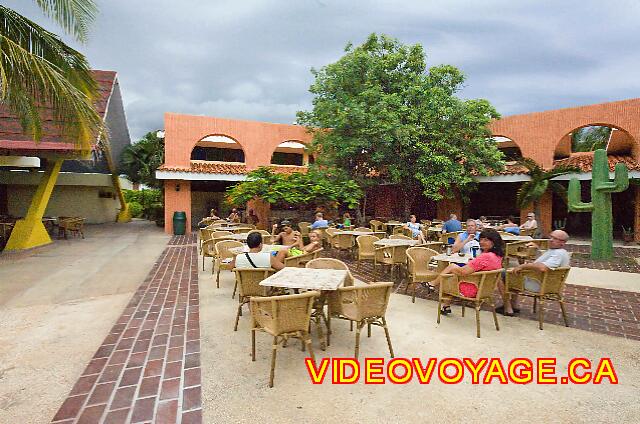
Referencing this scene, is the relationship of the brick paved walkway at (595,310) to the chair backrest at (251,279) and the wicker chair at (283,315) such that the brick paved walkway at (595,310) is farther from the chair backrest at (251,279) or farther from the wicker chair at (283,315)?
the wicker chair at (283,315)

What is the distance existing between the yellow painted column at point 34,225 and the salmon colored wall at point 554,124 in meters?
17.4

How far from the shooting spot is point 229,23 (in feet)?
34.4

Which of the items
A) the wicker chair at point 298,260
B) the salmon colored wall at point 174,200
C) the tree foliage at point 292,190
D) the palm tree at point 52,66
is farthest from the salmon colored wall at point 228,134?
the wicker chair at point 298,260

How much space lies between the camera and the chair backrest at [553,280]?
4215mm

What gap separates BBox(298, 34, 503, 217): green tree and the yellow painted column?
9469 mm

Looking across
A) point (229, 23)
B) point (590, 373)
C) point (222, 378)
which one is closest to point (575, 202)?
point (590, 373)

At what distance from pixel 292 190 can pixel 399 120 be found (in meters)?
4.85

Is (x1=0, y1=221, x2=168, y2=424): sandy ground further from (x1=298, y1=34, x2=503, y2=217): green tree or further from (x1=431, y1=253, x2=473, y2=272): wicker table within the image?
(x1=298, y1=34, x2=503, y2=217): green tree

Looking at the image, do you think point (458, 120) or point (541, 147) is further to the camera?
point (541, 147)

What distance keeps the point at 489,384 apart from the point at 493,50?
11.3 meters

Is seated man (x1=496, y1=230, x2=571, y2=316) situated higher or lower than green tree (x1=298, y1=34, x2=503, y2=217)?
lower

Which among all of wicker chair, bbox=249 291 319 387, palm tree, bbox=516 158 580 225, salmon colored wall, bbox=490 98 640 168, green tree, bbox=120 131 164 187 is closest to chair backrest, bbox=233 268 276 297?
wicker chair, bbox=249 291 319 387

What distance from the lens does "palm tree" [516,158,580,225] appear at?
12.7 metres

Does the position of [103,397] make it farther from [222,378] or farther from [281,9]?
[281,9]
